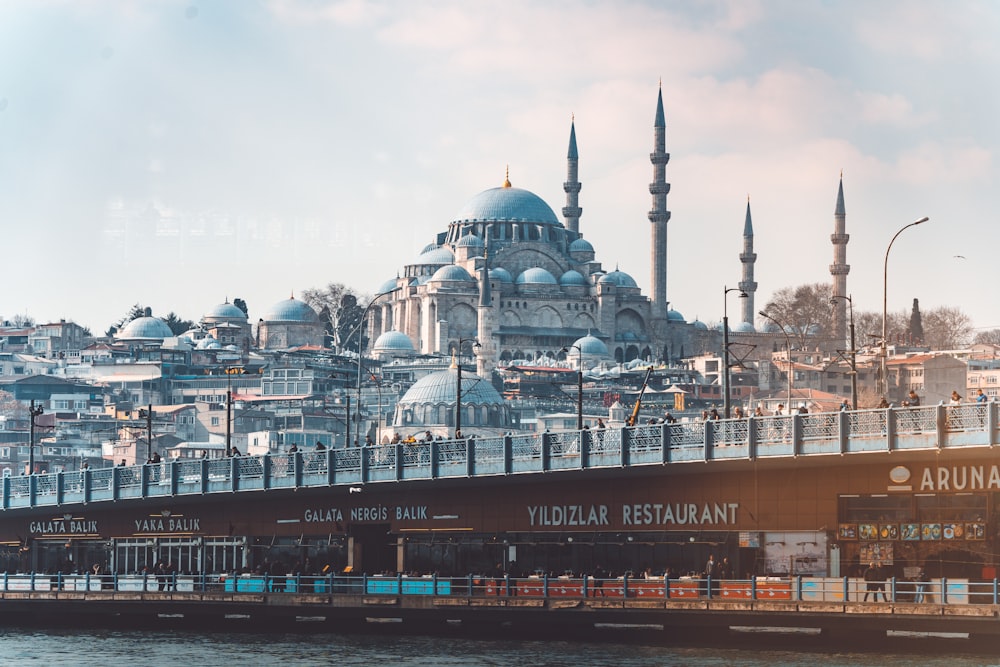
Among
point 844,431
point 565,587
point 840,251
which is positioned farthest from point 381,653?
point 840,251

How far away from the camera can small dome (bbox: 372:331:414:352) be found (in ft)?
632

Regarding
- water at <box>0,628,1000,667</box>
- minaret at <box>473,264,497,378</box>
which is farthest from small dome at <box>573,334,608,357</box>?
water at <box>0,628,1000,667</box>

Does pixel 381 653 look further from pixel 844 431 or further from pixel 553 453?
pixel 844 431

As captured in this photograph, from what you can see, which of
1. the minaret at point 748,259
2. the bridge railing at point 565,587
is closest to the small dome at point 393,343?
the minaret at point 748,259

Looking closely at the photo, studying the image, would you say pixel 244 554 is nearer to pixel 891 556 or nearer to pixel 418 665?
pixel 418 665

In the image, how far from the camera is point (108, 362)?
196375 mm

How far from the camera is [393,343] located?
194 meters

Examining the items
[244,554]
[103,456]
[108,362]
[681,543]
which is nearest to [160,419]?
[103,456]

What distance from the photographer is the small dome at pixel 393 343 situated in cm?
19262

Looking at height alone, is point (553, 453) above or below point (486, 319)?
below

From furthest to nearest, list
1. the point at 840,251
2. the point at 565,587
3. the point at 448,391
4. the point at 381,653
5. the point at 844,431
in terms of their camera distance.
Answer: the point at 840,251, the point at 448,391, the point at 565,587, the point at 381,653, the point at 844,431

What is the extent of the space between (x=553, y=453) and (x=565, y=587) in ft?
12.1

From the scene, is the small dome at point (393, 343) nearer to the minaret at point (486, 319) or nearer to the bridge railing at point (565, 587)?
the minaret at point (486, 319)

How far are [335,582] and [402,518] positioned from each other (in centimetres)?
320
